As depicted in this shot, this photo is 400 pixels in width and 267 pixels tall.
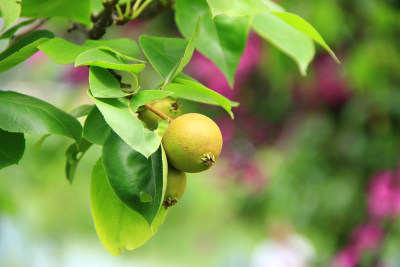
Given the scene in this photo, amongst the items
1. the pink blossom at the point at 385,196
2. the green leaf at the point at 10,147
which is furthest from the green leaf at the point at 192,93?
the pink blossom at the point at 385,196

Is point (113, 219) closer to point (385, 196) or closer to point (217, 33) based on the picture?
point (217, 33)

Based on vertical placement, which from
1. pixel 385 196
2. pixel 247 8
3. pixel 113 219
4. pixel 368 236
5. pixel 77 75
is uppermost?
pixel 247 8

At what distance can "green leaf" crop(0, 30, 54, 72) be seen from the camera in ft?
1.16

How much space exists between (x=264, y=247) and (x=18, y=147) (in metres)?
2.43

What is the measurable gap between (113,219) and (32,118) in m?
0.09

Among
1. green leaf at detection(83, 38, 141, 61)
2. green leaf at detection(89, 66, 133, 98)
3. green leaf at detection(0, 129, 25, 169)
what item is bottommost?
green leaf at detection(0, 129, 25, 169)

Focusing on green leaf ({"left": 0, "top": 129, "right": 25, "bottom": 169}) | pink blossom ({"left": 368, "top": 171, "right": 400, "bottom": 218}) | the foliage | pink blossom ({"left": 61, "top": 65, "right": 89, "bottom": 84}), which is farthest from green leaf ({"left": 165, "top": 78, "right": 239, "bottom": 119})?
pink blossom ({"left": 61, "top": 65, "right": 89, "bottom": 84})

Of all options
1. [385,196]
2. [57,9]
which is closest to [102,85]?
[57,9]

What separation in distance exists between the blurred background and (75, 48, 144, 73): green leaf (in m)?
0.79

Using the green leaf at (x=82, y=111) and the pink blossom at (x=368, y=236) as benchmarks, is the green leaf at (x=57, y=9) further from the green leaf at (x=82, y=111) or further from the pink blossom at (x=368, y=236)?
the pink blossom at (x=368, y=236)

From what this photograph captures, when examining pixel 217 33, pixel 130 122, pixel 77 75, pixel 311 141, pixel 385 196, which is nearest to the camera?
pixel 130 122

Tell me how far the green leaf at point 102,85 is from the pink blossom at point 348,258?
142 cm

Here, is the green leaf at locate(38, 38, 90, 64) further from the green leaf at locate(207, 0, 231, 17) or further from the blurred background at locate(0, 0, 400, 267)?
the blurred background at locate(0, 0, 400, 267)

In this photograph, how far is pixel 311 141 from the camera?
181 cm
